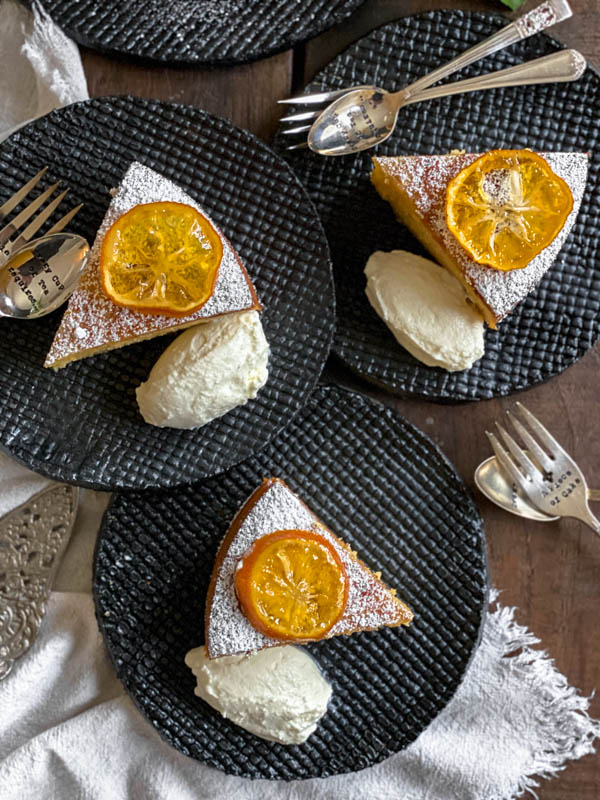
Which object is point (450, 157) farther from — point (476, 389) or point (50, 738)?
point (50, 738)

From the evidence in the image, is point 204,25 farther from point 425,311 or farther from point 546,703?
point 546,703

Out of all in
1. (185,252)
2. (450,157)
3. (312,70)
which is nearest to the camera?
(185,252)

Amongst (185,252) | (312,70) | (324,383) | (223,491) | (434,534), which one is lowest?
(434,534)

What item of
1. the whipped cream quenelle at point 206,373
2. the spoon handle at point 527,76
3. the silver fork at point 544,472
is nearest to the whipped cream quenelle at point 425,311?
the silver fork at point 544,472

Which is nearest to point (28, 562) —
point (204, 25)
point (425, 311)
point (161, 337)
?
point (161, 337)

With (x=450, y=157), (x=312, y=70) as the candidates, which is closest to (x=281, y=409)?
(x=450, y=157)

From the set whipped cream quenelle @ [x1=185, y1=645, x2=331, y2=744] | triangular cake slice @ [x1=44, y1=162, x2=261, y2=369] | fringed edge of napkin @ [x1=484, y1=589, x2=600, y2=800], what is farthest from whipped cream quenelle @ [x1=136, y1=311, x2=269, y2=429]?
fringed edge of napkin @ [x1=484, y1=589, x2=600, y2=800]
